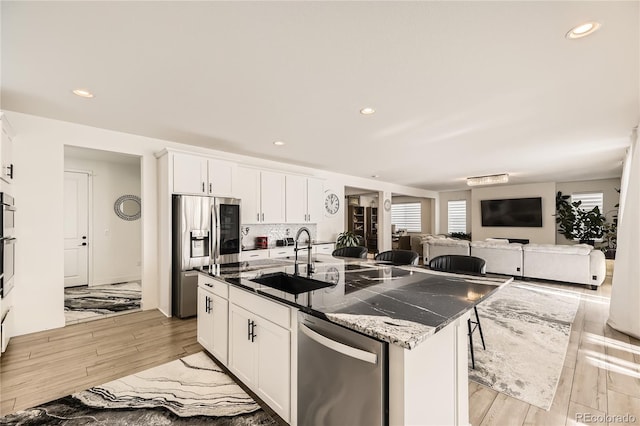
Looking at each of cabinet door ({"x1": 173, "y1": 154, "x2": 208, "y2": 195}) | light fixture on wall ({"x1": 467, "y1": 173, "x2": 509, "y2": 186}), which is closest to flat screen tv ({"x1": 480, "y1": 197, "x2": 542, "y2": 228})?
light fixture on wall ({"x1": 467, "y1": 173, "x2": 509, "y2": 186})

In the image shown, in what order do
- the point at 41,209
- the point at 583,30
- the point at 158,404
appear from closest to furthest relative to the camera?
the point at 583,30, the point at 158,404, the point at 41,209

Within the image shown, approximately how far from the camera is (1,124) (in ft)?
8.38

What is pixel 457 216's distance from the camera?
34.5 feet

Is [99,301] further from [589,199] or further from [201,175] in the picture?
[589,199]

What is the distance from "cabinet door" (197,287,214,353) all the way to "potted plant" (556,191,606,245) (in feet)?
31.2

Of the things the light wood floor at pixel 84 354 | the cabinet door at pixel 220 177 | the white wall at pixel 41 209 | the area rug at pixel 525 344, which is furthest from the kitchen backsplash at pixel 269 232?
the area rug at pixel 525 344

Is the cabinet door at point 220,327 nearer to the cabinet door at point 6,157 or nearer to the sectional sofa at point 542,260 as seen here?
the cabinet door at point 6,157

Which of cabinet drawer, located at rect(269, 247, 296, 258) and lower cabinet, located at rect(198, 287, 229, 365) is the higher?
cabinet drawer, located at rect(269, 247, 296, 258)

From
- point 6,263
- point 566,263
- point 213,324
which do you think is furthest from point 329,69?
point 566,263

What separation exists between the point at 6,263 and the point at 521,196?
11.1 metres

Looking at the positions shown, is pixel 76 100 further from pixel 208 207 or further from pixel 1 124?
pixel 208 207

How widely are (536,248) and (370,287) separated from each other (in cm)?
585

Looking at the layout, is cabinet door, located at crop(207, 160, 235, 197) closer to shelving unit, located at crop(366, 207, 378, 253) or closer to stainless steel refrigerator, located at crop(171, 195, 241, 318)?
stainless steel refrigerator, located at crop(171, 195, 241, 318)

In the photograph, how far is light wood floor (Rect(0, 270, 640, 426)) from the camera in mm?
2021
